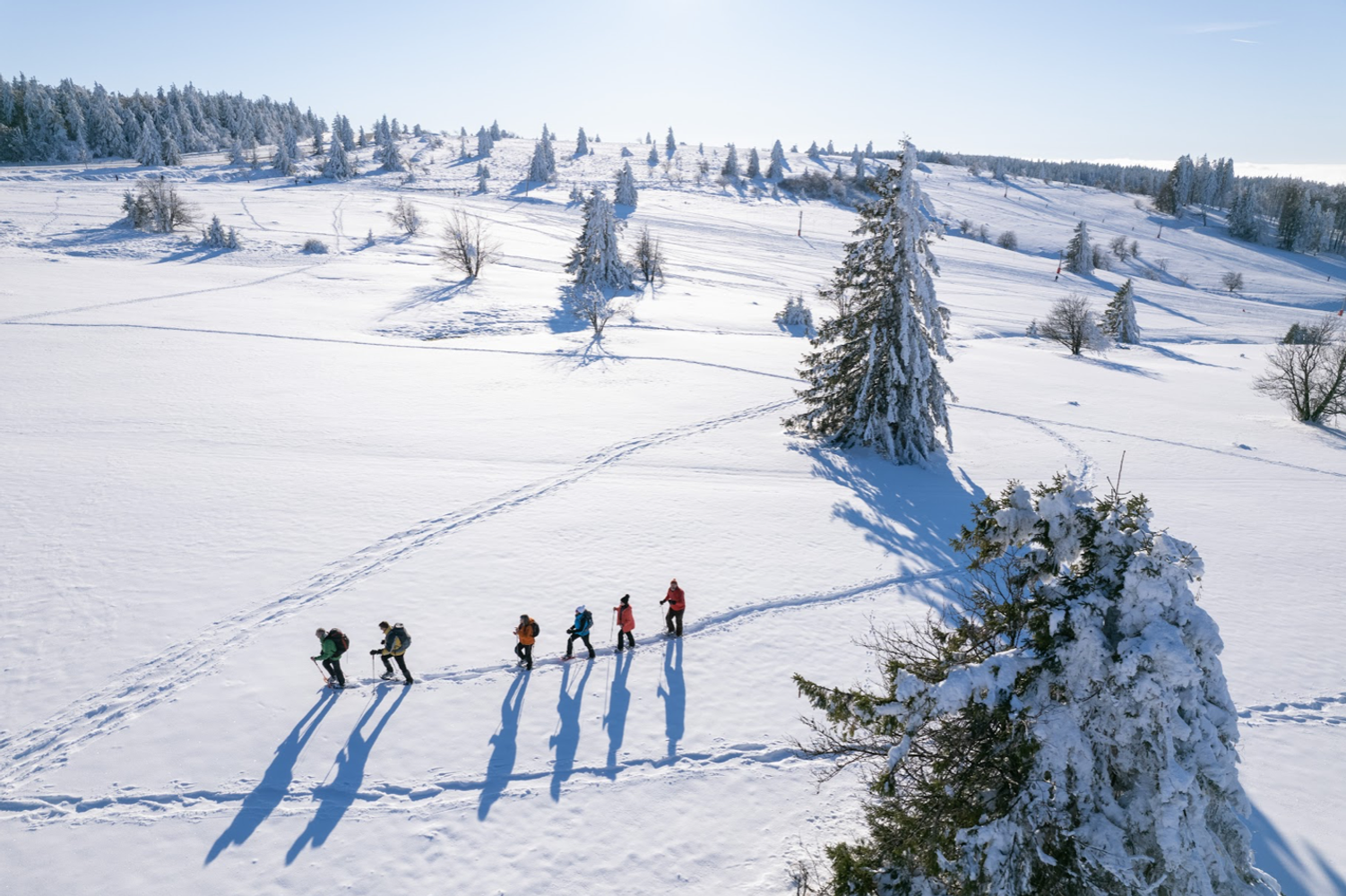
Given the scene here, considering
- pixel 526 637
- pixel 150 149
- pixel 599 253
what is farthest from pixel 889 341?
pixel 150 149

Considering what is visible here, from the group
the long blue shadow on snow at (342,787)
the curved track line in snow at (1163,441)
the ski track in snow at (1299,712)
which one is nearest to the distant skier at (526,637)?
the long blue shadow on snow at (342,787)

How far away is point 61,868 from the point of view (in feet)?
28.0

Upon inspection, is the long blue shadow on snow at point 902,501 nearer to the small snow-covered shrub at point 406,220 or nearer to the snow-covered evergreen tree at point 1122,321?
the snow-covered evergreen tree at point 1122,321

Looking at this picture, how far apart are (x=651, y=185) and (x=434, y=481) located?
99832mm

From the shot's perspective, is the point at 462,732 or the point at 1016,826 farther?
the point at 462,732

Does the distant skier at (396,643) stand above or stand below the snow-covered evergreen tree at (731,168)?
below

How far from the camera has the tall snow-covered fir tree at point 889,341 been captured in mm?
22750

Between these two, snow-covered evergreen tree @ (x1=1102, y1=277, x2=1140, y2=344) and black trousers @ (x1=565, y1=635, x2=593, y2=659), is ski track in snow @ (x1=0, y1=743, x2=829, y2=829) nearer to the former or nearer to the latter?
black trousers @ (x1=565, y1=635, x2=593, y2=659)

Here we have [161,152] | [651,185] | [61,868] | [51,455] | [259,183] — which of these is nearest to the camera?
[61,868]

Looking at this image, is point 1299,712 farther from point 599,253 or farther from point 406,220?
point 406,220

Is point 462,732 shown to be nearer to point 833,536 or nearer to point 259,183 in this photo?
point 833,536

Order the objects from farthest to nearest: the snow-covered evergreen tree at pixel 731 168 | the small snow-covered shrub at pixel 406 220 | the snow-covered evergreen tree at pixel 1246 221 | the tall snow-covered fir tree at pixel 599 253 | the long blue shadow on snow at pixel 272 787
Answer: the snow-covered evergreen tree at pixel 731 168, the snow-covered evergreen tree at pixel 1246 221, the small snow-covered shrub at pixel 406 220, the tall snow-covered fir tree at pixel 599 253, the long blue shadow on snow at pixel 272 787

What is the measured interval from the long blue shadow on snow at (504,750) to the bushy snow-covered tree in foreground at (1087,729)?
6.16 meters

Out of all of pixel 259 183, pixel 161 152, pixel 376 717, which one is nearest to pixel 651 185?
pixel 259 183
